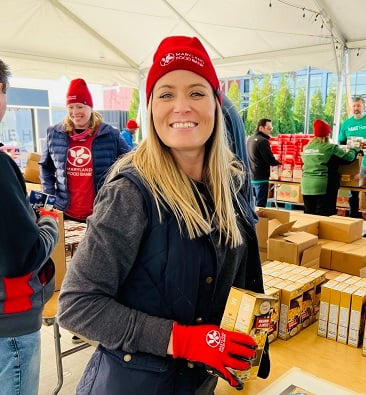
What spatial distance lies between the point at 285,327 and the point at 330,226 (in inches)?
45.4

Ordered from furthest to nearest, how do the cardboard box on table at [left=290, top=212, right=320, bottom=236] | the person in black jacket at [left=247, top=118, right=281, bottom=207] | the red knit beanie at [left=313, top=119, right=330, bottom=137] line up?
the person in black jacket at [left=247, top=118, right=281, bottom=207], the red knit beanie at [left=313, top=119, right=330, bottom=137], the cardboard box on table at [left=290, top=212, right=320, bottom=236]

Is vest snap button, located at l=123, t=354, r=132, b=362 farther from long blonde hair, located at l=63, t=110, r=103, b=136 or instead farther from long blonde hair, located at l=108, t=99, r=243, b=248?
long blonde hair, located at l=63, t=110, r=103, b=136

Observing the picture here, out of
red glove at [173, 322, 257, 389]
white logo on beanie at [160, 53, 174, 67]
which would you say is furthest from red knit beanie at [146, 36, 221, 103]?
red glove at [173, 322, 257, 389]

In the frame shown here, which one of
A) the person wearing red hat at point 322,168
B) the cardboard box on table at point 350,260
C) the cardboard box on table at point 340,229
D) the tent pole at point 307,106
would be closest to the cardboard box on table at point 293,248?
the cardboard box on table at point 350,260

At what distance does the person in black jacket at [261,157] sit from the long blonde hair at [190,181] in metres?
4.59

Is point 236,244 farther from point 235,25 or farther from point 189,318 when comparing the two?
point 235,25

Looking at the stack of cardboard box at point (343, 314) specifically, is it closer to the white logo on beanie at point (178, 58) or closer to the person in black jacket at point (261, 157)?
the white logo on beanie at point (178, 58)

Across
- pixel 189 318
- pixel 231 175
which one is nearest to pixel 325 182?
pixel 231 175

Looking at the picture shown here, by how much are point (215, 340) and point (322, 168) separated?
4.01m

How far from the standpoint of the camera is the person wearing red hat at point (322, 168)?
14.6ft

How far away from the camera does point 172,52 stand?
0.97 m

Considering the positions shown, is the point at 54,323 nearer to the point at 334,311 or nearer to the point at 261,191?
the point at 334,311

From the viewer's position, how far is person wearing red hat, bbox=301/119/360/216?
14.6 ft

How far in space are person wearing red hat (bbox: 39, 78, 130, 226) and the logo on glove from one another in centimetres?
203
